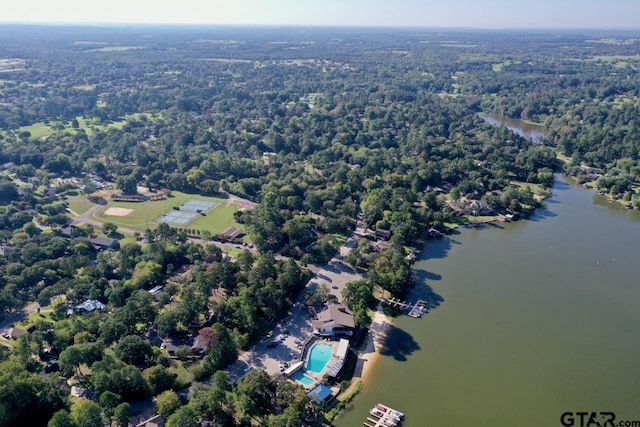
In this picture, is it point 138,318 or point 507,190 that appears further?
point 507,190

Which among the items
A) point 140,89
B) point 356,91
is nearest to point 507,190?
point 356,91

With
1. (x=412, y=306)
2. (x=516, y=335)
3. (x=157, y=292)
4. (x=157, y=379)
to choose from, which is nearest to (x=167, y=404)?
(x=157, y=379)

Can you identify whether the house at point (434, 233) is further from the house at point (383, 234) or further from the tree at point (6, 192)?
the tree at point (6, 192)

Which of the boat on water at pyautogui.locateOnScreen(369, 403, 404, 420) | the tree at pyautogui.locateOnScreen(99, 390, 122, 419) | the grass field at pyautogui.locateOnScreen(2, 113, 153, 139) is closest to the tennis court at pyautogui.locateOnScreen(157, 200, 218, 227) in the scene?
the tree at pyautogui.locateOnScreen(99, 390, 122, 419)

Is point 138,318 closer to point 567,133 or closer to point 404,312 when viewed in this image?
point 404,312

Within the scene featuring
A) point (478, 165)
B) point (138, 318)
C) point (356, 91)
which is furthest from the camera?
point (356, 91)

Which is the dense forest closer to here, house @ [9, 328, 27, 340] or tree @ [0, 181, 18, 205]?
tree @ [0, 181, 18, 205]

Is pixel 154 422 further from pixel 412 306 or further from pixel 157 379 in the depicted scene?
pixel 412 306
